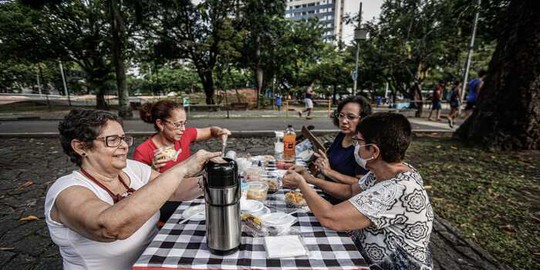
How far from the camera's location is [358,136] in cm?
166

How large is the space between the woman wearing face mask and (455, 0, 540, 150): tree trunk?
650 cm

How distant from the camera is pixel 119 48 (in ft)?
41.6

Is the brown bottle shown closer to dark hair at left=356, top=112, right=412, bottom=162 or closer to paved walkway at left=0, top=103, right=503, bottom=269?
dark hair at left=356, top=112, right=412, bottom=162

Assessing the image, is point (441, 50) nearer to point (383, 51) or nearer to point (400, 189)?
point (383, 51)

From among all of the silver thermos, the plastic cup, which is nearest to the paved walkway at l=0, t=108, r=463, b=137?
the plastic cup

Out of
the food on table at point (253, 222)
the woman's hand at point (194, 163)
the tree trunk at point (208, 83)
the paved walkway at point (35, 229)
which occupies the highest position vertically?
the tree trunk at point (208, 83)

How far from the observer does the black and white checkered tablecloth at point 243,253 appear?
1228 mm

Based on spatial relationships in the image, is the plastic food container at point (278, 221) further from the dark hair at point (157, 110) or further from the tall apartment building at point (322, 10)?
the tall apartment building at point (322, 10)

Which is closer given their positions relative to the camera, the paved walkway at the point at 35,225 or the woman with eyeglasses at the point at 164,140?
the woman with eyeglasses at the point at 164,140

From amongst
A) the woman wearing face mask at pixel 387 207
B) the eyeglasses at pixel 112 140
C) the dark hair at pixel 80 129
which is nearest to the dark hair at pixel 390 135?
the woman wearing face mask at pixel 387 207

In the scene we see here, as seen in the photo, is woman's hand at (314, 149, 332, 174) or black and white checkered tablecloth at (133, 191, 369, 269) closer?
black and white checkered tablecloth at (133, 191, 369, 269)

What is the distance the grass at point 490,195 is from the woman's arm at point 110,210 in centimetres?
334

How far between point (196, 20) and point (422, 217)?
1945 cm

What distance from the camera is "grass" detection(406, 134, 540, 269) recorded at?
2.82 metres
